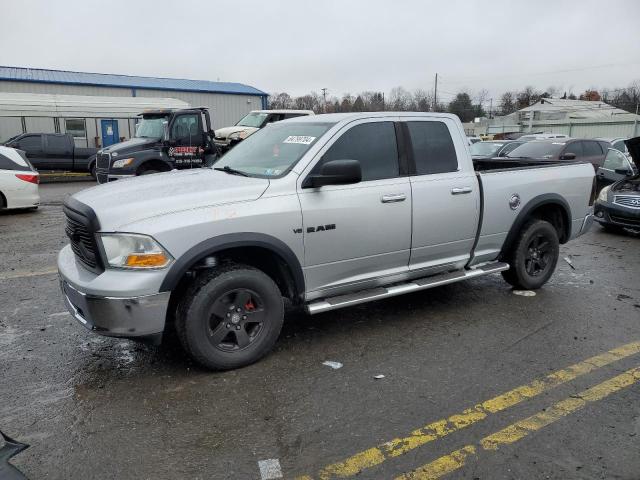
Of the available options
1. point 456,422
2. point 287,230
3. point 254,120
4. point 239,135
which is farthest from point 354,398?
point 254,120

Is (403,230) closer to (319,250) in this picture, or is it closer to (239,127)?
(319,250)

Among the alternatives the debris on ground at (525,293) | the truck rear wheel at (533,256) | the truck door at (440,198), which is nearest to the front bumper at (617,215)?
the truck rear wheel at (533,256)

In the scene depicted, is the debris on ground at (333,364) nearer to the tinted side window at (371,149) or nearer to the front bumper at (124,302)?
the front bumper at (124,302)

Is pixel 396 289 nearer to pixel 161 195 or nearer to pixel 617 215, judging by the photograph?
pixel 161 195

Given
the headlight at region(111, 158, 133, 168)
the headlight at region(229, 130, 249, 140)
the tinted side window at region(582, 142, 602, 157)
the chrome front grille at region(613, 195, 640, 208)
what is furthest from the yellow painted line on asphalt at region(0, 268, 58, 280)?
the tinted side window at region(582, 142, 602, 157)

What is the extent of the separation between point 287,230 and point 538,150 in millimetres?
10530

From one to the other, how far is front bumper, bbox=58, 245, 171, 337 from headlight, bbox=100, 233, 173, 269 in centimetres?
6

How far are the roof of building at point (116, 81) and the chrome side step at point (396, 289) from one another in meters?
31.2

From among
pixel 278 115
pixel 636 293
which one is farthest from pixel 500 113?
pixel 636 293

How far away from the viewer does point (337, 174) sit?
395cm

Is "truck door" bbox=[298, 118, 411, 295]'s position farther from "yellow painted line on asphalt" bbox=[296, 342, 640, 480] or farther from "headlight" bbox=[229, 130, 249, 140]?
"headlight" bbox=[229, 130, 249, 140]

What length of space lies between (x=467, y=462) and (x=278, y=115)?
54.8 ft

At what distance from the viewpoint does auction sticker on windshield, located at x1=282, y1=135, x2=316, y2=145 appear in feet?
14.4

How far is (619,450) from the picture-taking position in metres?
2.93
